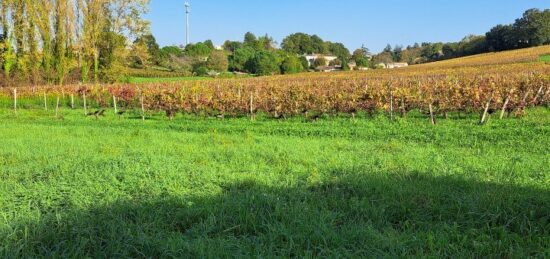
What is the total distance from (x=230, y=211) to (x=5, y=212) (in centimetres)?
242

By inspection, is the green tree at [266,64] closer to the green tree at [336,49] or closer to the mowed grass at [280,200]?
the mowed grass at [280,200]

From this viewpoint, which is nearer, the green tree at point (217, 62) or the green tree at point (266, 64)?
the green tree at point (266, 64)

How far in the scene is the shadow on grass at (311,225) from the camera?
13.8ft

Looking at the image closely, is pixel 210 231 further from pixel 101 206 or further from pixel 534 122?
pixel 534 122

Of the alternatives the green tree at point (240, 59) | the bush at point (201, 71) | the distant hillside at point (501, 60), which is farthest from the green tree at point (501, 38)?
the bush at point (201, 71)

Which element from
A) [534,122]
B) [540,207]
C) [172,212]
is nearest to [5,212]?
[172,212]

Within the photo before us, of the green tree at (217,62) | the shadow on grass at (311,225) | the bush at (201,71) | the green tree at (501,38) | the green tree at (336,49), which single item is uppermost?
the green tree at (336,49)

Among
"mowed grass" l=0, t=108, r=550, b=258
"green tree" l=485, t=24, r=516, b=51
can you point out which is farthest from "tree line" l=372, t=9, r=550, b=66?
"mowed grass" l=0, t=108, r=550, b=258

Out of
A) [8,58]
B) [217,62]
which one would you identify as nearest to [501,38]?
[217,62]

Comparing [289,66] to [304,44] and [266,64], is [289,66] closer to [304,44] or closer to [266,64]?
[266,64]

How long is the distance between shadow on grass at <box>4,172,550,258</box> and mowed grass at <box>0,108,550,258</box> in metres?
0.01

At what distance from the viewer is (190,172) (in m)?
7.16

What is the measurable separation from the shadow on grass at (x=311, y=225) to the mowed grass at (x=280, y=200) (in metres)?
0.01

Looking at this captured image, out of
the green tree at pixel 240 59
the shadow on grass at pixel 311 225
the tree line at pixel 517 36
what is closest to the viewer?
the shadow on grass at pixel 311 225
